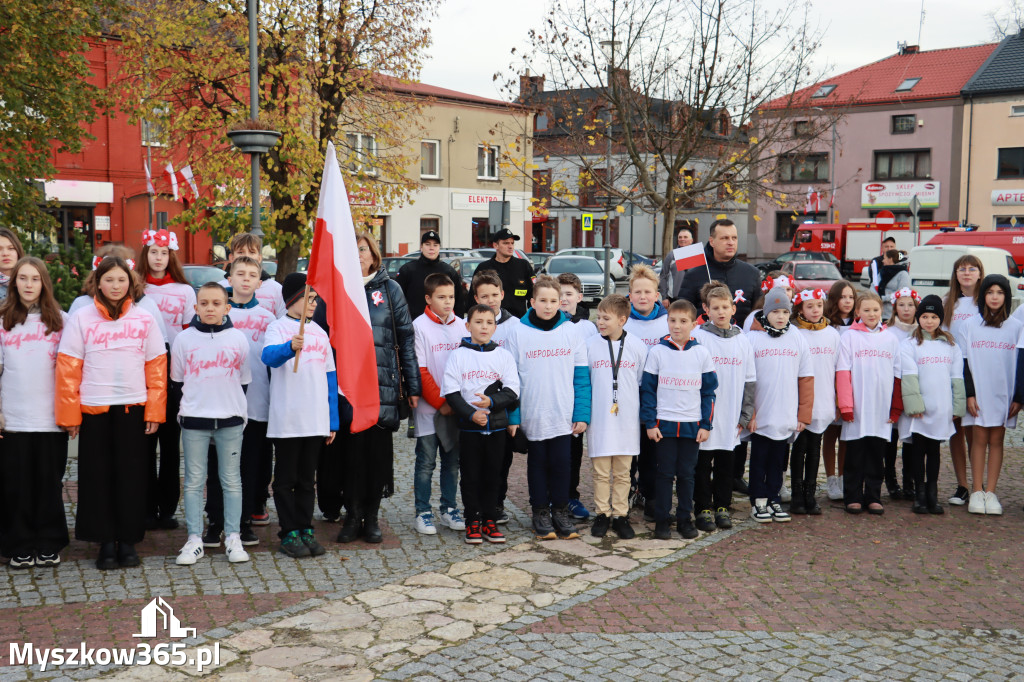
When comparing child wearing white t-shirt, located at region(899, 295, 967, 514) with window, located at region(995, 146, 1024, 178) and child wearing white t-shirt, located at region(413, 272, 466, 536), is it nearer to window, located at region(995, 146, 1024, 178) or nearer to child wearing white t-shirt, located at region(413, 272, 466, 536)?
child wearing white t-shirt, located at region(413, 272, 466, 536)

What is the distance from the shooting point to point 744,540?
6.61 metres

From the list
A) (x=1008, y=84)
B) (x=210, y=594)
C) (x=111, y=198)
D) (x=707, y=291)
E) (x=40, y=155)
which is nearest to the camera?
(x=210, y=594)

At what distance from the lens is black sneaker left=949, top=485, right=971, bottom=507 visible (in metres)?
7.70

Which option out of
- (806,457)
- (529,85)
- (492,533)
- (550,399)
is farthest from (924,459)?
(529,85)

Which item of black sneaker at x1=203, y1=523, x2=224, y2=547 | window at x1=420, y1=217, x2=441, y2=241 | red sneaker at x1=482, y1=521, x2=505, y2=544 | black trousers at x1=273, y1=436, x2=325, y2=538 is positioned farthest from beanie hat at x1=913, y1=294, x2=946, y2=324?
window at x1=420, y1=217, x2=441, y2=241

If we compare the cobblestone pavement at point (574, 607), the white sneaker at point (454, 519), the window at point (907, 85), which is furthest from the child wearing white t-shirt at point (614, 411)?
the window at point (907, 85)

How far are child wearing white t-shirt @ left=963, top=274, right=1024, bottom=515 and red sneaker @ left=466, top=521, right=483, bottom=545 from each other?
12.9 ft

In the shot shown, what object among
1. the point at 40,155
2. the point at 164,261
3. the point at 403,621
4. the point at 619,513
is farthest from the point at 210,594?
the point at 40,155

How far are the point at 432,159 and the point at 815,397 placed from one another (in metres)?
39.1

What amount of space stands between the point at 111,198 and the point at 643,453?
3027 centimetres

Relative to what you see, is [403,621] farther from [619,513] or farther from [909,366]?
[909,366]

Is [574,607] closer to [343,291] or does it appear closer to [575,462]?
[575,462]

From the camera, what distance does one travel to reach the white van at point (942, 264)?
2428 cm

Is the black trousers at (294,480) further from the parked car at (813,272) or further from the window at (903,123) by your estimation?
the window at (903,123)
